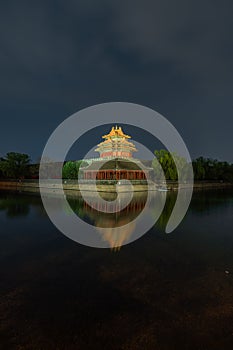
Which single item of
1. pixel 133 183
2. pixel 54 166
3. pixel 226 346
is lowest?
pixel 226 346

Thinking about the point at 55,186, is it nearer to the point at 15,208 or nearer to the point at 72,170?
the point at 72,170

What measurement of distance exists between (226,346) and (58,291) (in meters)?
4.50

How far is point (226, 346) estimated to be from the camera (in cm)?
426

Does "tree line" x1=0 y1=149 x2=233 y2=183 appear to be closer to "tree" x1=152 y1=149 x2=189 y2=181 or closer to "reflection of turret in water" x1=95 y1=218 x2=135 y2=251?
"tree" x1=152 y1=149 x2=189 y2=181

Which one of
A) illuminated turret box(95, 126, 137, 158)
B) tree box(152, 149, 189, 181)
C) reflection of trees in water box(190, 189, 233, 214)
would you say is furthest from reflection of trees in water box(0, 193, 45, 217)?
tree box(152, 149, 189, 181)

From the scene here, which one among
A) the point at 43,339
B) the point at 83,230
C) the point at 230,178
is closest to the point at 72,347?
the point at 43,339

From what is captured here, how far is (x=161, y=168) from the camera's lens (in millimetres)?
43469

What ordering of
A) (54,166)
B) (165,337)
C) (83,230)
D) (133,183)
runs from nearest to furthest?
(165,337) → (83,230) → (133,183) → (54,166)

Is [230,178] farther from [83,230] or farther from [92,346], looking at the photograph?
[92,346]

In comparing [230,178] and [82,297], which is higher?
[230,178]

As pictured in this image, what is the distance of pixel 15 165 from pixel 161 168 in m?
34.5

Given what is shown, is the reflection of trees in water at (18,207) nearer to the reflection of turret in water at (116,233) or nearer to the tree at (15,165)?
the reflection of turret in water at (116,233)

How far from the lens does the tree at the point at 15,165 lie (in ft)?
162

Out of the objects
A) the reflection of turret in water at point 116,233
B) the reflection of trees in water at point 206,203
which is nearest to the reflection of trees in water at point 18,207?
the reflection of turret in water at point 116,233
